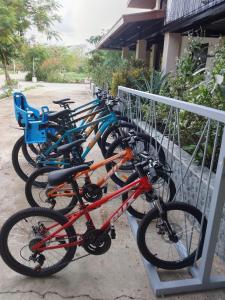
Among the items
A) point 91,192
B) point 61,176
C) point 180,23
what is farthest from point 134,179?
point 180,23

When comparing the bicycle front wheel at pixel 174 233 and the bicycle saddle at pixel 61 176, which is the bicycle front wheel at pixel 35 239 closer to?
the bicycle saddle at pixel 61 176

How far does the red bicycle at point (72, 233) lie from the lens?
2121mm

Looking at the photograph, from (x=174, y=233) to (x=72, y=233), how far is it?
29.4 inches

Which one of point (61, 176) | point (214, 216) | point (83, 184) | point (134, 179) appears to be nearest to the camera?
point (214, 216)

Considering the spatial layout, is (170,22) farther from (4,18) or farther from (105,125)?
(4,18)

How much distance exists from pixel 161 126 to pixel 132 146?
7.63 feet

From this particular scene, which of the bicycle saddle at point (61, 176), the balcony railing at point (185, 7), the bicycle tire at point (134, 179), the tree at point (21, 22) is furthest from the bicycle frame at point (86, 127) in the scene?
the tree at point (21, 22)

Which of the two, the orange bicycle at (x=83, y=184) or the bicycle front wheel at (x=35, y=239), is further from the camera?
the orange bicycle at (x=83, y=184)

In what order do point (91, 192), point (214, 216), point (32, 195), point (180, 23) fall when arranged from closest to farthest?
point (214, 216) → point (91, 192) → point (32, 195) → point (180, 23)

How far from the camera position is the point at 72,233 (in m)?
2.16

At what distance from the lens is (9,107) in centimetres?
1028

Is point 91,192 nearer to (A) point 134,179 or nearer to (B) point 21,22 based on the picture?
(A) point 134,179

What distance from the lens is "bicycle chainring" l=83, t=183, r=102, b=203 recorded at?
94.4 inches

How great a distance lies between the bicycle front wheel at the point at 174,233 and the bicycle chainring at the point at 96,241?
25 cm
